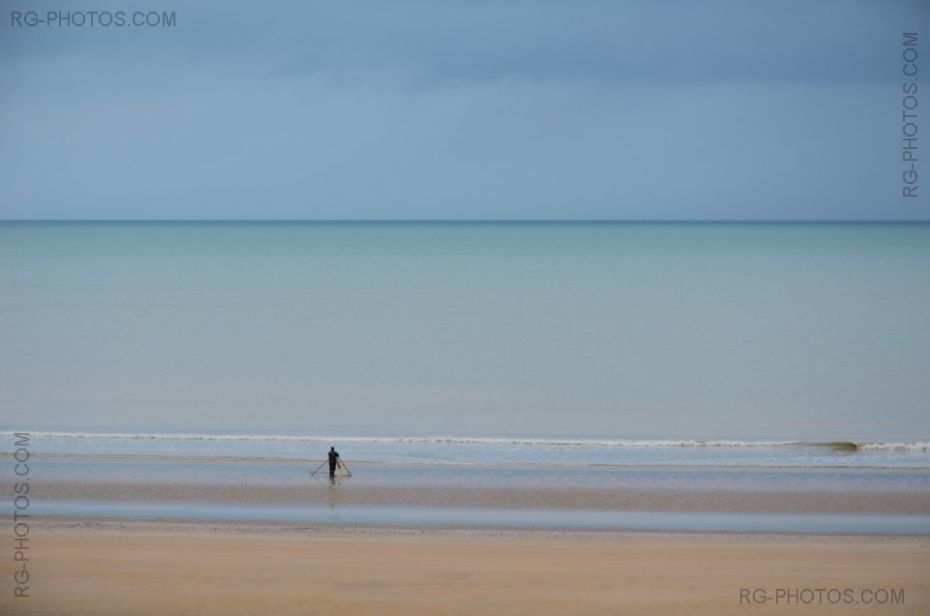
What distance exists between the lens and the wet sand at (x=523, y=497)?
1622cm

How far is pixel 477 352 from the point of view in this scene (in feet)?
109

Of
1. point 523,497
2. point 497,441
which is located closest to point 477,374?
point 497,441

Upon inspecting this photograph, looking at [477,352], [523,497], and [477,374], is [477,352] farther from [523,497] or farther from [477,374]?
[523,497]

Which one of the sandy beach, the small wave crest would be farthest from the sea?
the sandy beach

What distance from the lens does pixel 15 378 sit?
27844 mm

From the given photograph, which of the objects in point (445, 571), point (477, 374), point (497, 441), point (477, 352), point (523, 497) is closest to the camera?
point (445, 571)

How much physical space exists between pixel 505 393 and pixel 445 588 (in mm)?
14186

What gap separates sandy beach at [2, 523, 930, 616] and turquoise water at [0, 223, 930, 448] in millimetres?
7044

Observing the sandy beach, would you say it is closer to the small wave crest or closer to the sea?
the sea

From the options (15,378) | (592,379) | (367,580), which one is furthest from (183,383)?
(367,580)

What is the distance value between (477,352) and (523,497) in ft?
54.5

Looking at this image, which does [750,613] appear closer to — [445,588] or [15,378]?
[445,588]

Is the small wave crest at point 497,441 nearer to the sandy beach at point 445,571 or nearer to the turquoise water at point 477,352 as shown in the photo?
the turquoise water at point 477,352

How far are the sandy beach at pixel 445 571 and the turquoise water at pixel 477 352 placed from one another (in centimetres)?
704
